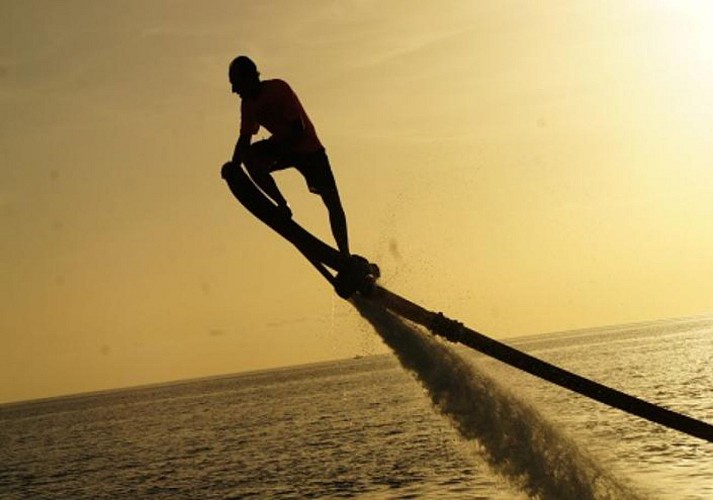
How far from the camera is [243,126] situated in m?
10.1

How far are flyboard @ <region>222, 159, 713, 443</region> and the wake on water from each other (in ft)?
4.68

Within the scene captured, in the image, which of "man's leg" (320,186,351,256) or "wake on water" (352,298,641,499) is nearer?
"man's leg" (320,186,351,256)

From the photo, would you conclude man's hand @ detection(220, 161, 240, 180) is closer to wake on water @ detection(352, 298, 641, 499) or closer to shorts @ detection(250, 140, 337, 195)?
shorts @ detection(250, 140, 337, 195)

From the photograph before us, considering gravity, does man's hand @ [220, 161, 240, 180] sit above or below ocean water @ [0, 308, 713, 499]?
above

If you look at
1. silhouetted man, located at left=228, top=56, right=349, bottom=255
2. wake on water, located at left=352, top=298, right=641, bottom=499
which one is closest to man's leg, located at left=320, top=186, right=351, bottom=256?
silhouetted man, located at left=228, top=56, right=349, bottom=255

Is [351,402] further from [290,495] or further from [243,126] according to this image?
[243,126]

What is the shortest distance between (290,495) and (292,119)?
105ft

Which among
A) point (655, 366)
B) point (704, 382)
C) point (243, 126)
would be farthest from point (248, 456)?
point (655, 366)

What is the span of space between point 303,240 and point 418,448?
42417 millimetres

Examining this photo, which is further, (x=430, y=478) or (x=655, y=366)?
(x=655, y=366)

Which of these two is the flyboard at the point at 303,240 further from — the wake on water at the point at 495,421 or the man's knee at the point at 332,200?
the wake on water at the point at 495,421

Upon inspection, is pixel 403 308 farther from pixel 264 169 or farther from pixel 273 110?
pixel 273 110

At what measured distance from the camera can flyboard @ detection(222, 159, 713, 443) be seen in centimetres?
829

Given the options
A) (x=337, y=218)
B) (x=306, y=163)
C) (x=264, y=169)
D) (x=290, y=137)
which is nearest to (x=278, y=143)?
(x=290, y=137)
